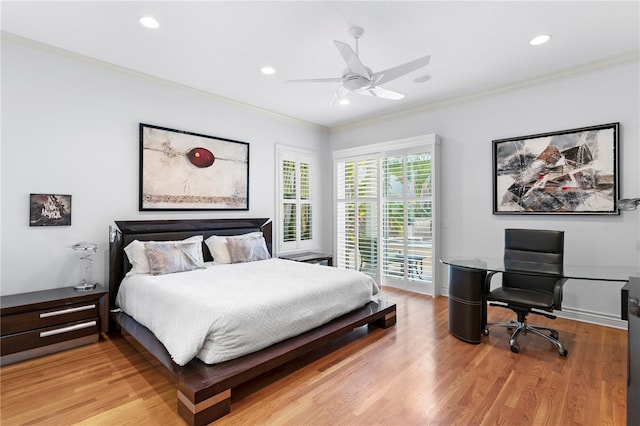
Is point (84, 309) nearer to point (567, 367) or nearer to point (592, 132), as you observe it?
point (567, 367)

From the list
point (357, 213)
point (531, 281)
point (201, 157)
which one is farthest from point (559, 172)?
point (201, 157)

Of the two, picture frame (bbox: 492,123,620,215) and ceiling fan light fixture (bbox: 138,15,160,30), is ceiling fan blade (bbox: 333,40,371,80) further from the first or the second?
picture frame (bbox: 492,123,620,215)

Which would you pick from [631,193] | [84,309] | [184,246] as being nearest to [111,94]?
[184,246]

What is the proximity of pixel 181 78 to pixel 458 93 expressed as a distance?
11.9ft

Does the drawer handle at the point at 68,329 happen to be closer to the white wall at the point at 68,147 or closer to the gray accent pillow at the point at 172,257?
the white wall at the point at 68,147

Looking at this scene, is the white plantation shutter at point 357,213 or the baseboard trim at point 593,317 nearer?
the baseboard trim at point 593,317

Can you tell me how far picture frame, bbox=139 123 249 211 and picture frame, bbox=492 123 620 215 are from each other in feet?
11.8

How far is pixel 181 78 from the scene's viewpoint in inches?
153

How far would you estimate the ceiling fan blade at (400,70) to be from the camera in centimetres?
254

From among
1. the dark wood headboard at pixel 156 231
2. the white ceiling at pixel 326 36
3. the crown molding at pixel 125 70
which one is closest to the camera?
the white ceiling at pixel 326 36

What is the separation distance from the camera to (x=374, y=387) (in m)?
2.30

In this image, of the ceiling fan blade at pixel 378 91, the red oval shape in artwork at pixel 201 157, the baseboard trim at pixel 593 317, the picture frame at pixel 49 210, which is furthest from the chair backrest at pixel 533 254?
the picture frame at pixel 49 210

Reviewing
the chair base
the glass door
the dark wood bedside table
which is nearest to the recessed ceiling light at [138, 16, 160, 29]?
the dark wood bedside table

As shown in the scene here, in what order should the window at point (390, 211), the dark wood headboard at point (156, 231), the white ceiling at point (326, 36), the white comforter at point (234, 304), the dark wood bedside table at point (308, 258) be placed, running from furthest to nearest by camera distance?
the dark wood bedside table at point (308, 258) < the window at point (390, 211) < the dark wood headboard at point (156, 231) < the white ceiling at point (326, 36) < the white comforter at point (234, 304)
